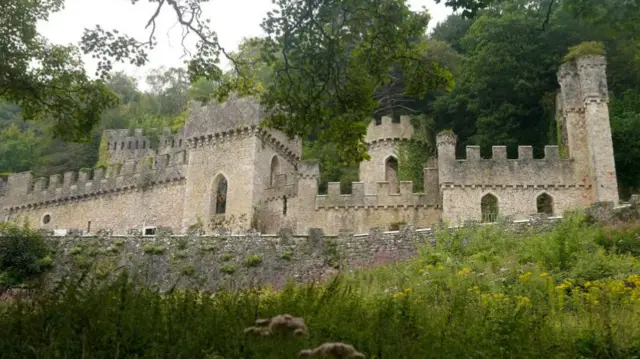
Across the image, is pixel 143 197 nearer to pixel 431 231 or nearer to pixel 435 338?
pixel 431 231

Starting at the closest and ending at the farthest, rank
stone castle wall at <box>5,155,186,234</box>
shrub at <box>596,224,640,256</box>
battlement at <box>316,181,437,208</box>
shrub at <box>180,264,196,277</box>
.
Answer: shrub at <box>596,224,640,256</box>
shrub at <box>180,264,196,277</box>
battlement at <box>316,181,437,208</box>
stone castle wall at <box>5,155,186,234</box>

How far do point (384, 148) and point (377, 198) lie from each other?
399 cm

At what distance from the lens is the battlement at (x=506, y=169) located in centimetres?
2747

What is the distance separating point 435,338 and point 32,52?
33.0ft

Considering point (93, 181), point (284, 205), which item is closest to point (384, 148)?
point (284, 205)

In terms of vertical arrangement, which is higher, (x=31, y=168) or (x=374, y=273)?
(x=31, y=168)

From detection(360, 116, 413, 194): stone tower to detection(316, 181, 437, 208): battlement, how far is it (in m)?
2.58

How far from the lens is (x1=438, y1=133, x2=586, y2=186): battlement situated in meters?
27.5

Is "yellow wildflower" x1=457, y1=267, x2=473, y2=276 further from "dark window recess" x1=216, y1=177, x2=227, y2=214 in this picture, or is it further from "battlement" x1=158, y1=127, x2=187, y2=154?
"battlement" x1=158, y1=127, x2=187, y2=154

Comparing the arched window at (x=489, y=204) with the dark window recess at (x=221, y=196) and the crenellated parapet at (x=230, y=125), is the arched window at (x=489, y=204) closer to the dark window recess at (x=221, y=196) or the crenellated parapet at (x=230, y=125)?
the crenellated parapet at (x=230, y=125)

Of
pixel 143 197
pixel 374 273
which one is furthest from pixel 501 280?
pixel 143 197

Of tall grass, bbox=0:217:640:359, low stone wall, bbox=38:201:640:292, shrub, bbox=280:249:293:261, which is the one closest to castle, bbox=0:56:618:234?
low stone wall, bbox=38:201:640:292

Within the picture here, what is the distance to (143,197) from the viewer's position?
113 feet

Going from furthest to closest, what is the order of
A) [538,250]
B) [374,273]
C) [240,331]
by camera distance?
[374,273]
[538,250]
[240,331]
